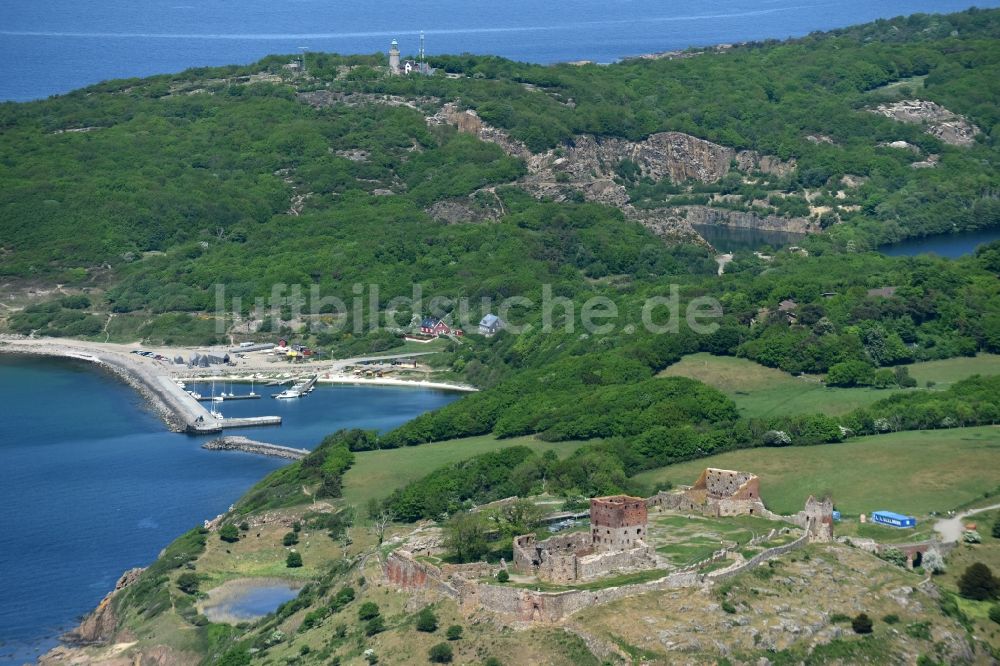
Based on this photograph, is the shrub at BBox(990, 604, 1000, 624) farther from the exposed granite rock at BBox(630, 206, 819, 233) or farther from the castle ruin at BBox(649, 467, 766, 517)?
the exposed granite rock at BBox(630, 206, 819, 233)

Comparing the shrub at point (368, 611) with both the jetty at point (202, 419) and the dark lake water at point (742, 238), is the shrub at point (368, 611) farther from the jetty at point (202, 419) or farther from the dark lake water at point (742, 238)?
the dark lake water at point (742, 238)

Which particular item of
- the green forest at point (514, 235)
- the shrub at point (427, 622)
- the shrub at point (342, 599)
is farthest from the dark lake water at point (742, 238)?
the shrub at point (427, 622)

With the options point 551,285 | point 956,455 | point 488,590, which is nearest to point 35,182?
point 551,285

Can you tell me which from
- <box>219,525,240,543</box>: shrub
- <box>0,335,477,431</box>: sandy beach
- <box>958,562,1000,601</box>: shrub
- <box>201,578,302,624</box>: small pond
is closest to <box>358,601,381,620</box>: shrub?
<box>201,578,302,624</box>: small pond

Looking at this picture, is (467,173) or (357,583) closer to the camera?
(357,583)

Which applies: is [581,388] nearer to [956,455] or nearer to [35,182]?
[956,455]

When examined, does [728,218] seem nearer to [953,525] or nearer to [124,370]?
[124,370]
